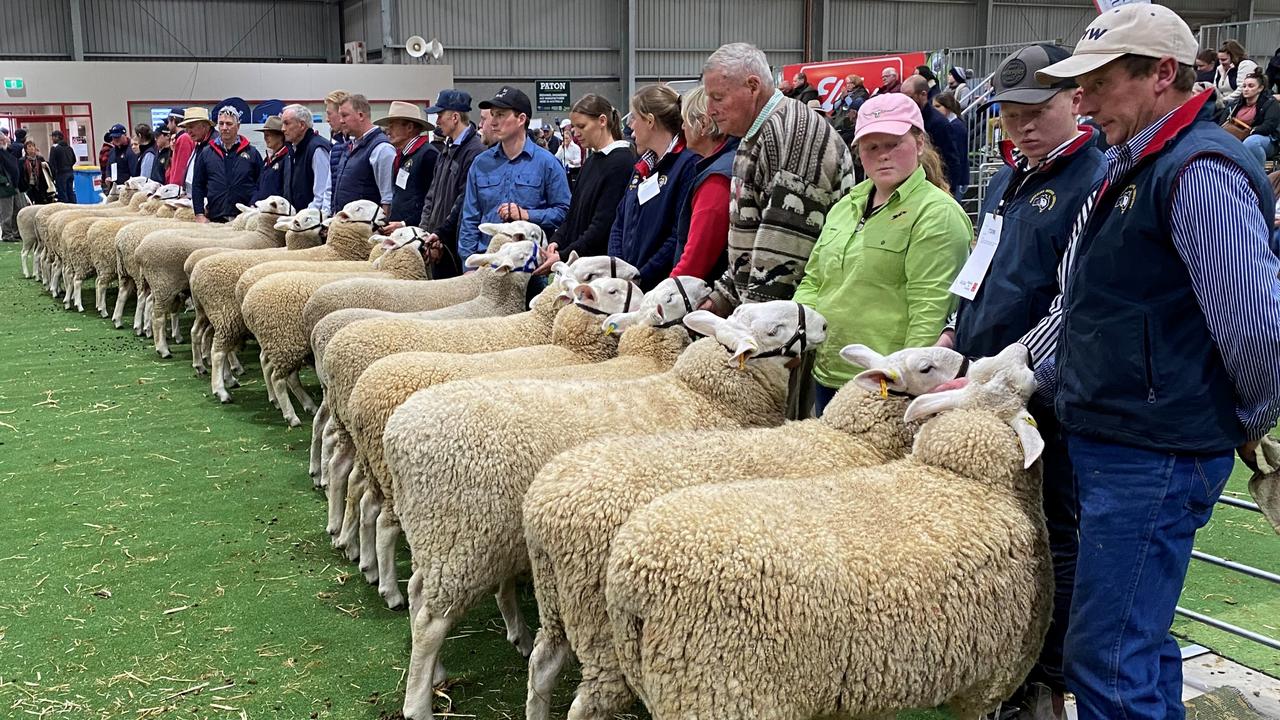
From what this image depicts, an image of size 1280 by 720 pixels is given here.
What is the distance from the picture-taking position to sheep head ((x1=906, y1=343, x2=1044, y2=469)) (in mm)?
2484

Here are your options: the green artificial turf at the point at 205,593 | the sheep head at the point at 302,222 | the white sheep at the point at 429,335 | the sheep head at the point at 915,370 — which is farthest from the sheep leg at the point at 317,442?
the sheep head at the point at 915,370

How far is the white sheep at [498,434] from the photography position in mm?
3014

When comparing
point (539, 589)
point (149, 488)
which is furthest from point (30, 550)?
point (539, 589)

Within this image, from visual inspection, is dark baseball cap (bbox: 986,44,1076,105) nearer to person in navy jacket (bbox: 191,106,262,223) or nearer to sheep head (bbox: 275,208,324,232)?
sheep head (bbox: 275,208,324,232)

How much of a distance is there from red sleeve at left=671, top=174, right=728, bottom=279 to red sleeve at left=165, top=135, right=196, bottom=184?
11171 millimetres

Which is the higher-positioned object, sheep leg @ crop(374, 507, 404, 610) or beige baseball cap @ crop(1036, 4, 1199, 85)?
beige baseball cap @ crop(1036, 4, 1199, 85)

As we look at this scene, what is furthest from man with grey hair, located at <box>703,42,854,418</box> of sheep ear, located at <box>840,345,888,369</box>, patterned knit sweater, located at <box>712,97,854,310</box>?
sheep ear, located at <box>840,345,888,369</box>

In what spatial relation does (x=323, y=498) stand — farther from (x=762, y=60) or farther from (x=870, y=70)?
(x=870, y=70)

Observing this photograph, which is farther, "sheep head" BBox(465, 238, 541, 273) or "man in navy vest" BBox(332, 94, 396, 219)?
"man in navy vest" BBox(332, 94, 396, 219)

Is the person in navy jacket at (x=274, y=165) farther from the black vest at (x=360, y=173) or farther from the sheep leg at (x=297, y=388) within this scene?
the sheep leg at (x=297, y=388)

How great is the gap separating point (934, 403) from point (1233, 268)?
2.55 ft

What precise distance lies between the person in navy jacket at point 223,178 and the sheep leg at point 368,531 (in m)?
7.01

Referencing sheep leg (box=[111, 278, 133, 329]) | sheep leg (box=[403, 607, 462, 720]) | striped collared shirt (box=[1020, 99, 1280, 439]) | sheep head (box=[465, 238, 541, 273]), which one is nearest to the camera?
striped collared shirt (box=[1020, 99, 1280, 439])

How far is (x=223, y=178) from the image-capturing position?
33.9ft
